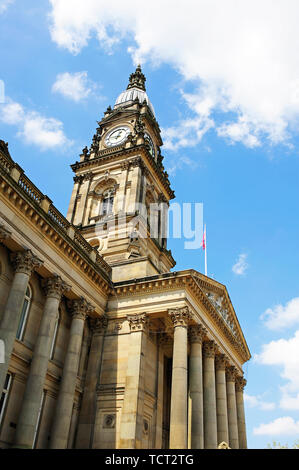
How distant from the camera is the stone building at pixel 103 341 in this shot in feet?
66.4

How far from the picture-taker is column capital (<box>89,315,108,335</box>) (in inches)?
1068

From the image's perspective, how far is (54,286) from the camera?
22.6m

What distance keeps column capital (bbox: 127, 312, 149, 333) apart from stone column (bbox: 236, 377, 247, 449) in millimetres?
14959

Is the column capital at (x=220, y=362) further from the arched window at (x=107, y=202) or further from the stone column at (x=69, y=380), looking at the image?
the arched window at (x=107, y=202)

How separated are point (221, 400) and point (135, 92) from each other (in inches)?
1571

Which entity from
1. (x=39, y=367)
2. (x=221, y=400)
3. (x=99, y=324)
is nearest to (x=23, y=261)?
(x=39, y=367)

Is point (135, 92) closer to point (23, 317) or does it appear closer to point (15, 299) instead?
point (23, 317)

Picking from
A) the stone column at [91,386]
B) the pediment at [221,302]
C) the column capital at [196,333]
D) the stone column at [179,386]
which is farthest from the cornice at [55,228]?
the pediment at [221,302]

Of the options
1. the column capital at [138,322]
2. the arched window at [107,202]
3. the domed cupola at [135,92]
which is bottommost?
the column capital at [138,322]

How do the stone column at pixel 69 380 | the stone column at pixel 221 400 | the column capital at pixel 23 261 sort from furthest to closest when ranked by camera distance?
1. the stone column at pixel 221 400
2. the stone column at pixel 69 380
3. the column capital at pixel 23 261

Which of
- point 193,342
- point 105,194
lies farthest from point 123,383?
point 105,194

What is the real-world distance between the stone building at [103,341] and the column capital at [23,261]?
52 millimetres

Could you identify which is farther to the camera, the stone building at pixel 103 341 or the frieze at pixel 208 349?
the frieze at pixel 208 349
